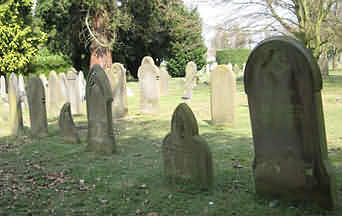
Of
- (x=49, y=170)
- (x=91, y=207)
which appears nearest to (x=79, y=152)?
(x=49, y=170)

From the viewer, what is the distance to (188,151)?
15.7ft

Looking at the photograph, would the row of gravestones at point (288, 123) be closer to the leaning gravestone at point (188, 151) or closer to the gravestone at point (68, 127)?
the leaning gravestone at point (188, 151)

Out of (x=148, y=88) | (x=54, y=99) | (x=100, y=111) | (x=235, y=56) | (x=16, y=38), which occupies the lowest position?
(x=100, y=111)

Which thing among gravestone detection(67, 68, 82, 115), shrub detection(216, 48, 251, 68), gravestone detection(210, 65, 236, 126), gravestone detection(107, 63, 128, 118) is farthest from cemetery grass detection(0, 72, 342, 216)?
shrub detection(216, 48, 251, 68)

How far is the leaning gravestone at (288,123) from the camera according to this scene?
3.85 metres

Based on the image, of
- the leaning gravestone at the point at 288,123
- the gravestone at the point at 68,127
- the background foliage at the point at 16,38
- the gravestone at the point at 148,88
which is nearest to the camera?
the leaning gravestone at the point at 288,123

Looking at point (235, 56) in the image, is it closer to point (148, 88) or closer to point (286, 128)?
point (148, 88)

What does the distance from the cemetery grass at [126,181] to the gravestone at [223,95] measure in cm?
76

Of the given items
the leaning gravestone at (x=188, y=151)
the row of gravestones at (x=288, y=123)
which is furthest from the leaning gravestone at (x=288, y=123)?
the leaning gravestone at (x=188, y=151)

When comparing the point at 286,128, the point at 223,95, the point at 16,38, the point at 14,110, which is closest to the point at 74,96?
the point at 14,110

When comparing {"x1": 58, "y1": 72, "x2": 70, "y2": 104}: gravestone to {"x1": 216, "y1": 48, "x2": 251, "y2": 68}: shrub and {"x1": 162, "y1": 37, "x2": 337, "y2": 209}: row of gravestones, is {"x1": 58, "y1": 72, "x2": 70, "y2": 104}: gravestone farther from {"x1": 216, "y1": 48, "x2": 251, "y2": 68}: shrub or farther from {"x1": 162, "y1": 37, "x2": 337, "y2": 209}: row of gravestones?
{"x1": 216, "y1": 48, "x2": 251, "y2": 68}: shrub

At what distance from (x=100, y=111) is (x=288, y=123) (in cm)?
415

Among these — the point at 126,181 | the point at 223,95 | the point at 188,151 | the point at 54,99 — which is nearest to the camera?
the point at 188,151

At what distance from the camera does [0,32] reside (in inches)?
1017
